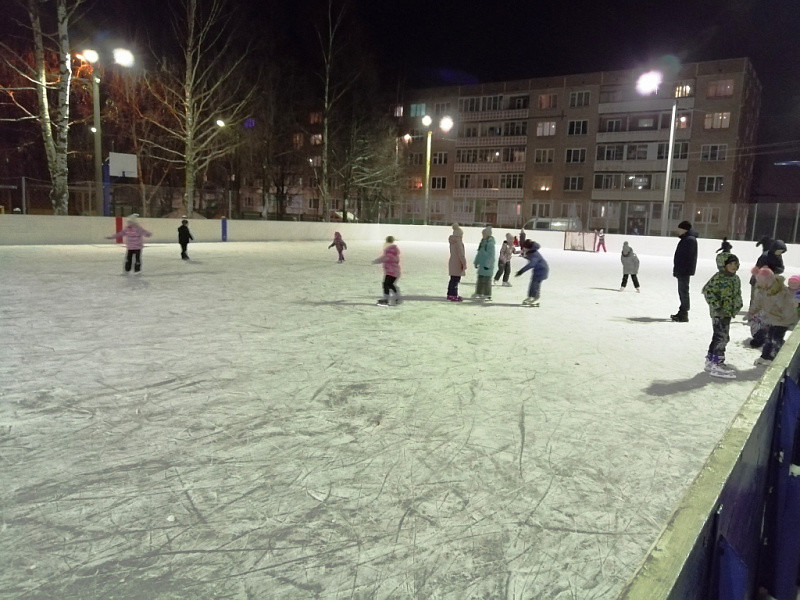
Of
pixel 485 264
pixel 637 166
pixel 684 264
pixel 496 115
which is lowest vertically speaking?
pixel 485 264

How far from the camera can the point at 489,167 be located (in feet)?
174

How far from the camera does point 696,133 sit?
43812 mm

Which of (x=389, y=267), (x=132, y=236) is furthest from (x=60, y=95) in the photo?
(x=389, y=267)

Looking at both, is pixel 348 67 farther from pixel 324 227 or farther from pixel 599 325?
pixel 599 325

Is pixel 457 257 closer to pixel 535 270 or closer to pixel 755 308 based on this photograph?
pixel 535 270

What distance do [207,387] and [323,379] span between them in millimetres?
1007

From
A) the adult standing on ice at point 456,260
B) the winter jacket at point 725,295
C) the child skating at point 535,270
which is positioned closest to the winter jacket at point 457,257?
the adult standing on ice at point 456,260

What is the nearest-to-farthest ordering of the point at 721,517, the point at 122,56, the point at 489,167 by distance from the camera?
the point at 721,517 → the point at 122,56 → the point at 489,167

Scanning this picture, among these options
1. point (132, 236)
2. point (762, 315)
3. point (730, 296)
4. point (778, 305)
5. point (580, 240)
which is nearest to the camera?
point (730, 296)

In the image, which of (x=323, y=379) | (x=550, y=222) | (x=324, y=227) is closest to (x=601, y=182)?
(x=550, y=222)

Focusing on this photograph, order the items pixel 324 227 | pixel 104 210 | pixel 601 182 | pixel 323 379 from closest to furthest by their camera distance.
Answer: pixel 323 379 < pixel 104 210 < pixel 324 227 < pixel 601 182

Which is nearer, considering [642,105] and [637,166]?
[642,105]

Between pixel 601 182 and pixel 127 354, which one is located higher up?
pixel 601 182

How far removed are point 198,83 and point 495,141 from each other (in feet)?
106
